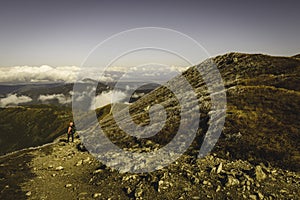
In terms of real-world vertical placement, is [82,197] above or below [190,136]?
below

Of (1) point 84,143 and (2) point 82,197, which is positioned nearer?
(2) point 82,197

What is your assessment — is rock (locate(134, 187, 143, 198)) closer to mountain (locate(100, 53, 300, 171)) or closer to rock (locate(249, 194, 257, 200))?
mountain (locate(100, 53, 300, 171))

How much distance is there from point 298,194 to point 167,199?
7986 mm

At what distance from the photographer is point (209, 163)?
20703 mm

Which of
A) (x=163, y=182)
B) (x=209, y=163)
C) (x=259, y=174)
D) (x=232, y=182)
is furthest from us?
(x=209, y=163)

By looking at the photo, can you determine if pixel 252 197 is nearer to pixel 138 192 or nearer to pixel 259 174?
pixel 259 174

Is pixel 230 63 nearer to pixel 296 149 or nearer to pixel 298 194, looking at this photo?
pixel 296 149

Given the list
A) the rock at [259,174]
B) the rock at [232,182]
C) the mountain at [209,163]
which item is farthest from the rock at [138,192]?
the rock at [259,174]

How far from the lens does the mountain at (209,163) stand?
58.0ft

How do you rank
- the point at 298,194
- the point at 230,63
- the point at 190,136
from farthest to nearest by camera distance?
the point at 230,63 < the point at 190,136 < the point at 298,194

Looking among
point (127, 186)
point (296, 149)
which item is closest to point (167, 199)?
point (127, 186)

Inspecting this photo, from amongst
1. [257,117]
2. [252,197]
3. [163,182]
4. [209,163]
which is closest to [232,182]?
[252,197]

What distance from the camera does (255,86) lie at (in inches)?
1122

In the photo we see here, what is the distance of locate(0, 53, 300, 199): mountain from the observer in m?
17.7
